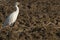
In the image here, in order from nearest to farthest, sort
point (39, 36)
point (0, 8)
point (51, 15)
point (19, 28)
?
1. point (39, 36)
2. point (19, 28)
3. point (51, 15)
4. point (0, 8)

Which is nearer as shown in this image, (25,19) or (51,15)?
(25,19)

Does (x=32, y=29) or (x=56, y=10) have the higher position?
(x=32, y=29)

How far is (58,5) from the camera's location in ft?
53.3

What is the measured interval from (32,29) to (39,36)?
616mm

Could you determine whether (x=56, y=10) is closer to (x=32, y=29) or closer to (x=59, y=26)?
(x=59, y=26)

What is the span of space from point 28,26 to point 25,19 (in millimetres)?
890

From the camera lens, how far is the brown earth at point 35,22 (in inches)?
391

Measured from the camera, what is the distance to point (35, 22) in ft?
39.6

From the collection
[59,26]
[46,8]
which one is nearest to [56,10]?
[46,8]

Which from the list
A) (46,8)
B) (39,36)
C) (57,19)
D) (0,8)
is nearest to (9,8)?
(0,8)

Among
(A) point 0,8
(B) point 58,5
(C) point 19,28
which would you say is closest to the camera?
(C) point 19,28

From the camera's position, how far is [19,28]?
444 inches

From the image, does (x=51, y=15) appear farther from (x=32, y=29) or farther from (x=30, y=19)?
(x=32, y=29)

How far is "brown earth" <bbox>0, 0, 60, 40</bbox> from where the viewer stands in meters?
9.93
